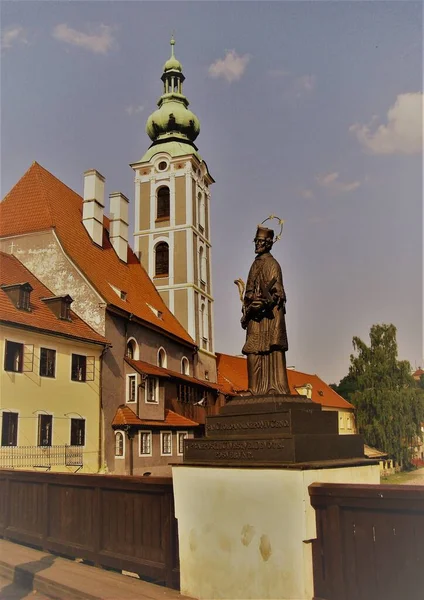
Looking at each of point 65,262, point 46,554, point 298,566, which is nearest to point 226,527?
point 298,566

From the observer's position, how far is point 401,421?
136 ft

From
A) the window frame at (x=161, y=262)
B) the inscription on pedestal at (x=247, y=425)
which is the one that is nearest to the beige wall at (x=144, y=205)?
the window frame at (x=161, y=262)

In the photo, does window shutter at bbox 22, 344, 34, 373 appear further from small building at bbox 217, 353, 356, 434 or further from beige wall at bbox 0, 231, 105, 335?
small building at bbox 217, 353, 356, 434

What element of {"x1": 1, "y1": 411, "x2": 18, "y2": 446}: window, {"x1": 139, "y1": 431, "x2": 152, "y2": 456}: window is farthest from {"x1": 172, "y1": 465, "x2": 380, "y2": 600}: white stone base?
{"x1": 139, "y1": 431, "x2": 152, "y2": 456}: window

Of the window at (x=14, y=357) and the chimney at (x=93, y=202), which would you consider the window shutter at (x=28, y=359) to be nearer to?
the window at (x=14, y=357)

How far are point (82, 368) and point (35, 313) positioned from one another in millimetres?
2780

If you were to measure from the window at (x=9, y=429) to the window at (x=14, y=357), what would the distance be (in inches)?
52.6

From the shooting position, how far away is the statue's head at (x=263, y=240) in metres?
5.98

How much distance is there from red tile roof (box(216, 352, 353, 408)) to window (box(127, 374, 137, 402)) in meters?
12.2

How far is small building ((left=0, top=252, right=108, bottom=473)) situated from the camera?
A: 16609 millimetres

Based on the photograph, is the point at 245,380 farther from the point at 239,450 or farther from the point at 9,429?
the point at 239,450

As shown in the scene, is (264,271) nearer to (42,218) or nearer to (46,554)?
(46,554)

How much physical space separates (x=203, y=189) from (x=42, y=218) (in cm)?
1667

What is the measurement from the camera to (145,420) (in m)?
22.5
